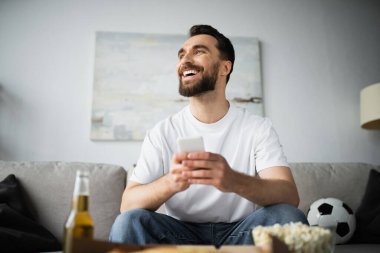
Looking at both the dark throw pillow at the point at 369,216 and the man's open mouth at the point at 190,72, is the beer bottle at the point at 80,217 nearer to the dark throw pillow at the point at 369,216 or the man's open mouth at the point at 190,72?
the man's open mouth at the point at 190,72

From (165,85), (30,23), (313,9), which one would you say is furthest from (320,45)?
(30,23)

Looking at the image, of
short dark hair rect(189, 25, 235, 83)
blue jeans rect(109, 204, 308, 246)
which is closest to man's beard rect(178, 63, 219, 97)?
short dark hair rect(189, 25, 235, 83)

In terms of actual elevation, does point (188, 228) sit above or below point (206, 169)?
below

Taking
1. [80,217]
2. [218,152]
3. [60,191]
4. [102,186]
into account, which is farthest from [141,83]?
[80,217]

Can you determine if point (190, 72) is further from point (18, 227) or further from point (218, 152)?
point (18, 227)

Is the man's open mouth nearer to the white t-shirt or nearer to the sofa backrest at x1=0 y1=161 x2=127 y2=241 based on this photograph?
the white t-shirt

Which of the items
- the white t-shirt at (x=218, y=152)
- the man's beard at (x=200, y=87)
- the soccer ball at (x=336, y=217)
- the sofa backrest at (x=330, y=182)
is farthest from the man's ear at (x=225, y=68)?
the soccer ball at (x=336, y=217)

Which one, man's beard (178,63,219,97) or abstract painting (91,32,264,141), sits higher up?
abstract painting (91,32,264,141)

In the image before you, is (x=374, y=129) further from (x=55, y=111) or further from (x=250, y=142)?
(x=55, y=111)

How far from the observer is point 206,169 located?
1028 millimetres

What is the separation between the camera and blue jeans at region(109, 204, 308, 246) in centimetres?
104

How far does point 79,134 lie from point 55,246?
1020 millimetres

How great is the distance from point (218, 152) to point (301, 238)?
0.80 metres

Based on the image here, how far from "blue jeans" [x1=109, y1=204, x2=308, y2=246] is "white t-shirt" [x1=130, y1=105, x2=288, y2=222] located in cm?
6
